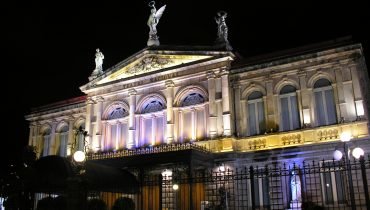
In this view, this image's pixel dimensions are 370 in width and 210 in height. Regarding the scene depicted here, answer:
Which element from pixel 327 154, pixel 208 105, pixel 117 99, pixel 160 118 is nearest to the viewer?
pixel 327 154

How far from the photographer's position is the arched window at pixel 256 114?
85.4 ft

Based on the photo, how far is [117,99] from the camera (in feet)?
101

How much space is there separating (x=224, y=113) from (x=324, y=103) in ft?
18.9

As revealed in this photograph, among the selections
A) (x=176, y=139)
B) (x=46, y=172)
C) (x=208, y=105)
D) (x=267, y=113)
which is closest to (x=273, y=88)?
(x=267, y=113)

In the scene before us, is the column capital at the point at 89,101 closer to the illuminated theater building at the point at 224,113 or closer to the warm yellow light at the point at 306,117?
the illuminated theater building at the point at 224,113

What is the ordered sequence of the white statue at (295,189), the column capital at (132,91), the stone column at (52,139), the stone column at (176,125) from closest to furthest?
the white statue at (295,189), the stone column at (176,125), the column capital at (132,91), the stone column at (52,139)

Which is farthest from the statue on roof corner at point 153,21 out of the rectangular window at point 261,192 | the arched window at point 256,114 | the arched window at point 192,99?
the rectangular window at point 261,192

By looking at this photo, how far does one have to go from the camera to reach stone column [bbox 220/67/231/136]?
84.5 ft

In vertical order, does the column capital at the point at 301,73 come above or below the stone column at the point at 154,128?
above

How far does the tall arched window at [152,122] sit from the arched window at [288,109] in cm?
768

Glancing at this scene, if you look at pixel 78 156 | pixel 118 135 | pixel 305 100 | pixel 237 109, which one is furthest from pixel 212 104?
pixel 78 156

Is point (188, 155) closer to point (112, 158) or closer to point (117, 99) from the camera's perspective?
point (112, 158)

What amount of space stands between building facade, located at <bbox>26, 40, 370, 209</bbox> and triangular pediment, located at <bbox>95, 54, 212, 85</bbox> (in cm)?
7

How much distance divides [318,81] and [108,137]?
14.7 meters
